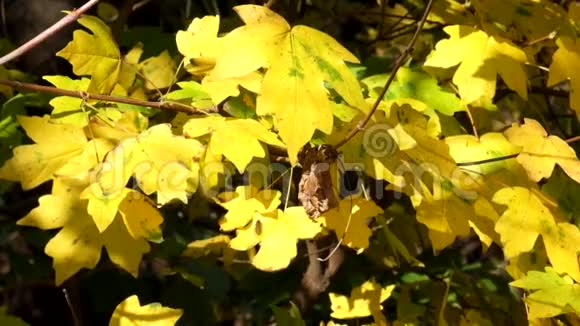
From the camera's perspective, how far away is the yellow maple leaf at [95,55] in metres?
1.46

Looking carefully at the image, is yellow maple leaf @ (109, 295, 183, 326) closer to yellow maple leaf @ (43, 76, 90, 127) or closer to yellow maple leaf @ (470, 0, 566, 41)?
yellow maple leaf @ (43, 76, 90, 127)

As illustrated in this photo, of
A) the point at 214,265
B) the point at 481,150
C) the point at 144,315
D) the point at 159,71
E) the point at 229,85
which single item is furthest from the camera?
the point at 214,265

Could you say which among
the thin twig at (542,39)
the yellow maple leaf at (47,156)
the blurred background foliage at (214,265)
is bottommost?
the blurred background foliage at (214,265)

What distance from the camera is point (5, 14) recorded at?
7.52 feet

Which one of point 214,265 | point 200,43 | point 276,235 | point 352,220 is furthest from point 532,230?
point 214,265

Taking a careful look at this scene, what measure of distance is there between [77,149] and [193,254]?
0.53 metres

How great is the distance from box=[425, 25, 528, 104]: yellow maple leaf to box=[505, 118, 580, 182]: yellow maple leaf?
2.8 inches

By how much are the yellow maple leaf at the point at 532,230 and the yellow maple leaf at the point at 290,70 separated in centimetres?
38

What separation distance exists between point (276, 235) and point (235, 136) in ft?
0.62

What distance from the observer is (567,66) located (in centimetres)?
168

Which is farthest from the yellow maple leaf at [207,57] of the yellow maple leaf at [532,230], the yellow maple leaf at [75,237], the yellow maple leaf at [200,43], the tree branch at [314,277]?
the tree branch at [314,277]

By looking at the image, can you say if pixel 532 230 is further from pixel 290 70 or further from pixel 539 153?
pixel 290 70

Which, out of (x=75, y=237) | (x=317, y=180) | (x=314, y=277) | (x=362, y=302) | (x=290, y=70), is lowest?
(x=314, y=277)

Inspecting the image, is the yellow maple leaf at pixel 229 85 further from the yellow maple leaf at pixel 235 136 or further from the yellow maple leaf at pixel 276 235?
the yellow maple leaf at pixel 276 235
